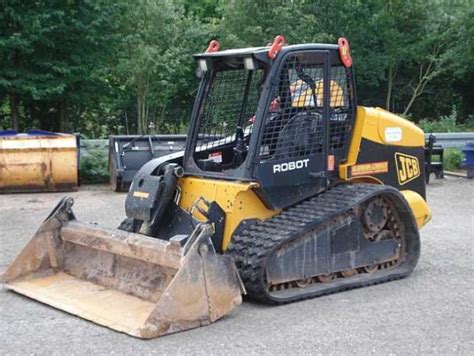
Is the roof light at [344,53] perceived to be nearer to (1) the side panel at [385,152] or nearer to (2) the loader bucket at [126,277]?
(1) the side panel at [385,152]

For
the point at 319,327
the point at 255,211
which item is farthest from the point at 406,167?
the point at 319,327

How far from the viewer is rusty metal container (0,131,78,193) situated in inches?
516

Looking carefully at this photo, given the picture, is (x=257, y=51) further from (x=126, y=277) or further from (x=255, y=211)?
(x=126, y=277)

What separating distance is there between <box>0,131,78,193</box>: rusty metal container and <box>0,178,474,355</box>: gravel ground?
21.9 feet

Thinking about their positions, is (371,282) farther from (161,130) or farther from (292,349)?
(161,130)

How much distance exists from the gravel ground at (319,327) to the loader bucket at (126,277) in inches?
4.1

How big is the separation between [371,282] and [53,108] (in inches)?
490

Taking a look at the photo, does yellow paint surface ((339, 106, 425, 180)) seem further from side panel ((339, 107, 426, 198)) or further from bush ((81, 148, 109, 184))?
bush ((81, 148, 109, 184))

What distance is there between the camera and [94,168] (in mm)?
14734

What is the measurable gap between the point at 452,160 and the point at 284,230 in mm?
10983

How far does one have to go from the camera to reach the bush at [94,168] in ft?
48.3

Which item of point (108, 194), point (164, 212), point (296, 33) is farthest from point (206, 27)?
point (164, 212)

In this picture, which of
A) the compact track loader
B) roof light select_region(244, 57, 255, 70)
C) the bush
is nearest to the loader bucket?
the compact track loader

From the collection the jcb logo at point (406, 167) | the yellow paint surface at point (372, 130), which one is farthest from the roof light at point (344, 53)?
the jcb logo at point (406, 167)
